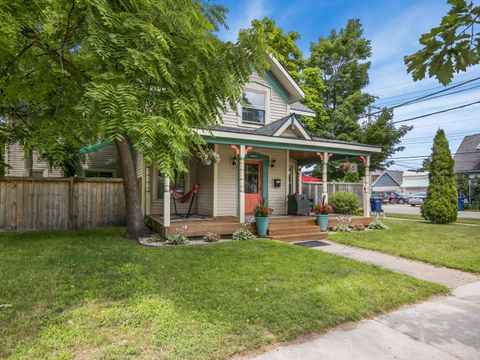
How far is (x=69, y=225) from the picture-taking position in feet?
30.2

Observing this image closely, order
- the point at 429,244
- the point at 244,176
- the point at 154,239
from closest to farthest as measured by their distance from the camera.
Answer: the point at 154,239 → the point at 429,244 → the point at 244,176

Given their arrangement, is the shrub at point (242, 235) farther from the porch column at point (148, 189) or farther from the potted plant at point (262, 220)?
the porch column at point (148, 189)

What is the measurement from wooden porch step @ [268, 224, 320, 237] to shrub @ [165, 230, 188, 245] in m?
2.59

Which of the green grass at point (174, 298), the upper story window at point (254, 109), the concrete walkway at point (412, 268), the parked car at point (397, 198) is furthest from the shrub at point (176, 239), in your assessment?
the parked car at point (397, 198)

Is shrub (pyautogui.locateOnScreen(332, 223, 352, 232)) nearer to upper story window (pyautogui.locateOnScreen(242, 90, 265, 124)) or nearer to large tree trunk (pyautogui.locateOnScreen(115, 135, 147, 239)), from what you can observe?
upper story window (pyautogui.locateOnScreen(242, 90, 265, 124))

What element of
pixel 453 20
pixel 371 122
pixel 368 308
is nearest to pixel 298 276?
pixel 368 308

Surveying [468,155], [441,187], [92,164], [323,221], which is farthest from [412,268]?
[468,155]

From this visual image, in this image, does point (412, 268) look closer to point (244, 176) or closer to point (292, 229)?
point (292, 229)

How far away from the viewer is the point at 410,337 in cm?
290

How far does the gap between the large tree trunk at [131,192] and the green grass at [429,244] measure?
572 centimetres

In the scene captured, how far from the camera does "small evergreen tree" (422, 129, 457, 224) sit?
Answer: 12133mm

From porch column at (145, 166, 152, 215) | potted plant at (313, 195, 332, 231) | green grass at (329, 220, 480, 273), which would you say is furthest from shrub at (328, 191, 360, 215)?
porch column at (145, 166, 152, 215)

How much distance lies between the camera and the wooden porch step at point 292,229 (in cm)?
→ 848

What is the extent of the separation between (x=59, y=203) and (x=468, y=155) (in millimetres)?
33953
